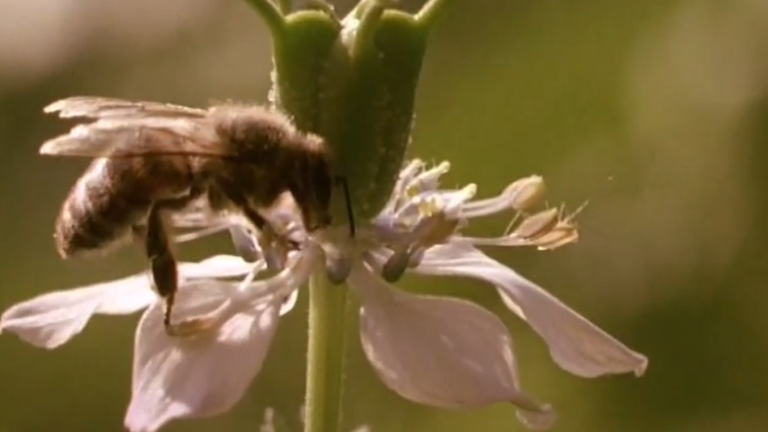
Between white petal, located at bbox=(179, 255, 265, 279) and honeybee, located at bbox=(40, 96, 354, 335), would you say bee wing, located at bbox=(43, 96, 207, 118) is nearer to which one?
honeybee, located at bbox=(40, 96, 354, 335)

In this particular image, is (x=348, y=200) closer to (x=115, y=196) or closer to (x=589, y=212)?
(x=115, y=196)

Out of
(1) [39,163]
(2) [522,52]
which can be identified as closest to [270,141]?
(2) [522,52]

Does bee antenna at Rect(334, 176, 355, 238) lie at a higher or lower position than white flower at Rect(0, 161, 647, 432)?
higher

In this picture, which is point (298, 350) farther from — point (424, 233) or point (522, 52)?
point (424, 233)

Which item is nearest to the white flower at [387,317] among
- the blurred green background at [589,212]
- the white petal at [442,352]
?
the white petal at [442,352]

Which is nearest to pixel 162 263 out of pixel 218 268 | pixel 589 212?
pixel 218 268

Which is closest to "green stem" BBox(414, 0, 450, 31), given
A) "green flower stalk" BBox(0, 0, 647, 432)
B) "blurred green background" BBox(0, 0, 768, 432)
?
"green flower stalk" BBox(0, 0, 647, 432)

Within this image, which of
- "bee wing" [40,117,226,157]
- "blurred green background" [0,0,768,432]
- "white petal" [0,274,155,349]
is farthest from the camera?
"blurred green background" [0,0,768,432]
